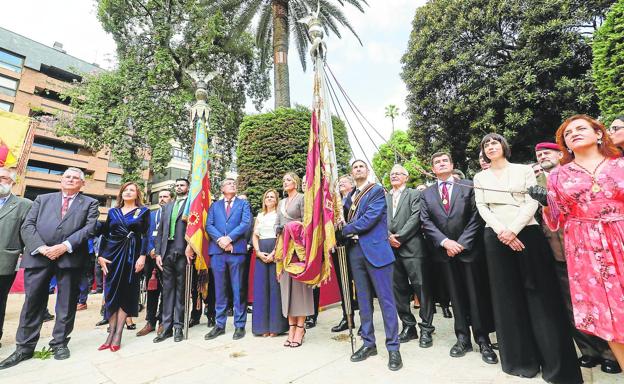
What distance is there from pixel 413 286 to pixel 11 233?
15.1 feet

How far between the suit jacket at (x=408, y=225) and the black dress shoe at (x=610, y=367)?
1612 millimetres

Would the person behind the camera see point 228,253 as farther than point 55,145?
No

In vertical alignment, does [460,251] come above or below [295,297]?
above

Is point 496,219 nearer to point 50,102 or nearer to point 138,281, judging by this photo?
point 138,281

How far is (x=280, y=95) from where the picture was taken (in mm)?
10031

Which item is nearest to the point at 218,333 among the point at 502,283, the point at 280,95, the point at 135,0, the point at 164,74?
the point at 502,283

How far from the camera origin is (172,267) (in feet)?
13.1

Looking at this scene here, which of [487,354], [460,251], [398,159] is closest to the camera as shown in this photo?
[487,354]

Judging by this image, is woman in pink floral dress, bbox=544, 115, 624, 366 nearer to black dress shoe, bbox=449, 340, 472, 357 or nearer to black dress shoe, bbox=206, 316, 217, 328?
black dress shoe, bbox=449, 340, 472, 357

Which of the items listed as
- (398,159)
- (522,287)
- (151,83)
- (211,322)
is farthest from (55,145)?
A: (522,287)

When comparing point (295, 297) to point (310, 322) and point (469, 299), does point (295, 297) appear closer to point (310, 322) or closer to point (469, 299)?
point (310, 322)

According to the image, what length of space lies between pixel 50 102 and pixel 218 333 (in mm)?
35784

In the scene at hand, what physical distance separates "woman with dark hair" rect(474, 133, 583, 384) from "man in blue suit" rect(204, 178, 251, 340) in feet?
9.09

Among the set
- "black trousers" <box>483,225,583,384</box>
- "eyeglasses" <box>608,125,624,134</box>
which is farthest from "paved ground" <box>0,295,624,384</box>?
"eyeglasses" <box>608,125,624,134</box>
